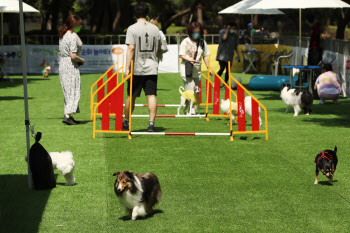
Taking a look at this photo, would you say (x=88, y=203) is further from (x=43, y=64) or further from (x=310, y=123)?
(x=43, y=64)

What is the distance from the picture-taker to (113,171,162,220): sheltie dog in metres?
5.37

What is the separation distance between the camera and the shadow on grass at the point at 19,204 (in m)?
5.63

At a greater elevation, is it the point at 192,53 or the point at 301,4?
the point at 301,4

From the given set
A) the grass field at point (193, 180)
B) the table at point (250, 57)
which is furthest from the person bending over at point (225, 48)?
the table at point (250, 57)

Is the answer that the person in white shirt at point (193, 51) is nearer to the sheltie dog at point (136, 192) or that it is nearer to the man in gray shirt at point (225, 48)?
the sheltie dog at point (136, 192)

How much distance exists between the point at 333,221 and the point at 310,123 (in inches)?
281

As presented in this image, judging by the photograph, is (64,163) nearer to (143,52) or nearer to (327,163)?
(327,163)

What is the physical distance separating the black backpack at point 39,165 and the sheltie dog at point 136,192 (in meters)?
1.47

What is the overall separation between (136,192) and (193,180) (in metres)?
2.03

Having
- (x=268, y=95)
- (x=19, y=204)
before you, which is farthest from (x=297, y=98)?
(x=19, y=204)

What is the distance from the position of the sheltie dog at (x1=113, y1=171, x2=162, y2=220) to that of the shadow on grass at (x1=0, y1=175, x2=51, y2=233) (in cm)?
81

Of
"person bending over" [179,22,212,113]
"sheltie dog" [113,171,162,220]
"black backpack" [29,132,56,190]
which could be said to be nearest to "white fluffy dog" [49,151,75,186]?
"black backpack" [29,132,56,190]

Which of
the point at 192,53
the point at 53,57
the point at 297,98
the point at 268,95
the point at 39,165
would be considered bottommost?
the point at 268,95

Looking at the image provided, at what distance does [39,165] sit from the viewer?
6.79 m
